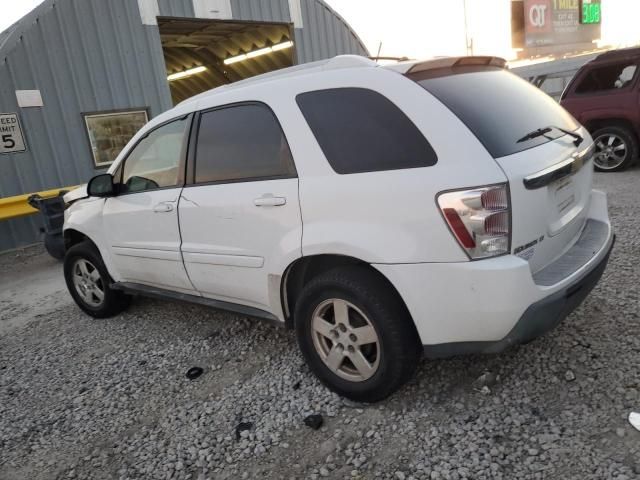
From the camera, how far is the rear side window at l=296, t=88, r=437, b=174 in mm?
2453

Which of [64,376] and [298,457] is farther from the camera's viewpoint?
[64,376]

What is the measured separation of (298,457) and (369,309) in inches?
32.8

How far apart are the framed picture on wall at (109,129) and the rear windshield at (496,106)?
7760 mm

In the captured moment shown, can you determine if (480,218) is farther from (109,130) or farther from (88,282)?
(109,130)

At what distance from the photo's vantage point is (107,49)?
28.6ft

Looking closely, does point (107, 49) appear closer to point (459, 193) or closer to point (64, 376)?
point (64, 376)

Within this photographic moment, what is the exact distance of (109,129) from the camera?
912cm

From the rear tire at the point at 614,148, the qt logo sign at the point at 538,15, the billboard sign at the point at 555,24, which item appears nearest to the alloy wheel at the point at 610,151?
the rear tire at the point at 614,148

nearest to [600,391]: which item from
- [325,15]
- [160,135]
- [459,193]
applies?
[459,193]

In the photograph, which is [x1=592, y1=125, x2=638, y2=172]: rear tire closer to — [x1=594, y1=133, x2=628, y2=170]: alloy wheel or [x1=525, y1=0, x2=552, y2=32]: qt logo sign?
[x1=594, y1=133, x2=628, y2=170]: alloy wheel

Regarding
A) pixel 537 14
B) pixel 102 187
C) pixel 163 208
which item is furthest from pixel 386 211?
pixel 537 14

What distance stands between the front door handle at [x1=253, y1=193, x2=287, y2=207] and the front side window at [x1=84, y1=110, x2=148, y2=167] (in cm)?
710

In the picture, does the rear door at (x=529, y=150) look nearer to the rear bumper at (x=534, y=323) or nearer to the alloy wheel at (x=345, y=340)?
the rear bumper at (x=534, y=323)

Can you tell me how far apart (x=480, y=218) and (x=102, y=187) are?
9.98 feet
